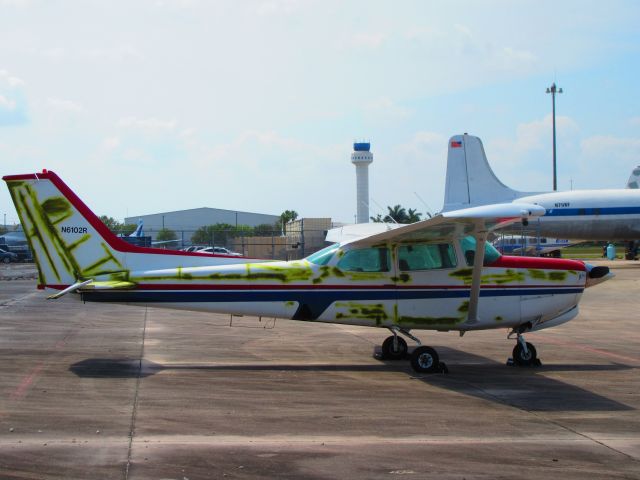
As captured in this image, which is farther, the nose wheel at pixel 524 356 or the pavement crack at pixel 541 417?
the nose wheel at pixel 524 356

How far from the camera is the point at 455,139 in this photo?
142ft

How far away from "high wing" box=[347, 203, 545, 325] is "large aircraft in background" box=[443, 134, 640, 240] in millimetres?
30929

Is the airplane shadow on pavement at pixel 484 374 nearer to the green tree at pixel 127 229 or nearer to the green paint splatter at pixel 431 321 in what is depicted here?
the green paint splatter at pixel 431 321

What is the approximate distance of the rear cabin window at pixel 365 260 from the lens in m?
11.6

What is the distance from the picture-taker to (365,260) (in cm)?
1163

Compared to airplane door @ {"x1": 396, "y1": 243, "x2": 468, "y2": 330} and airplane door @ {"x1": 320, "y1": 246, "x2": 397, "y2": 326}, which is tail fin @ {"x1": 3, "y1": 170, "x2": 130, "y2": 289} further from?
airplane door @ {"x1": 396, "y1": 243, "x2": 468, "y2": 330}

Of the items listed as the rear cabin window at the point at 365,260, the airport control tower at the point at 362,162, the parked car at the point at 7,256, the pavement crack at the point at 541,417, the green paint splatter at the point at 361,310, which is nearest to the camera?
the pavement crack at the point at 541,417

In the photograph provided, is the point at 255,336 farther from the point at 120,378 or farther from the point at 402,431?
the point at 402,431

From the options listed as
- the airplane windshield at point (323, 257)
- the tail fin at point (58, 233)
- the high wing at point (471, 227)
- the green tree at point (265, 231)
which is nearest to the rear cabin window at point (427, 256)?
the high wing at point (471, 227)

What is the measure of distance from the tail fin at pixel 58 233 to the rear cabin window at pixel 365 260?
3.35 metres

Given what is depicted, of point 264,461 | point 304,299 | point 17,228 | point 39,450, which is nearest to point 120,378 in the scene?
point 304,299

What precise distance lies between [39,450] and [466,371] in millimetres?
6552

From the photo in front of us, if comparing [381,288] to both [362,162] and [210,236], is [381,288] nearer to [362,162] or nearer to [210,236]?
[210,236]

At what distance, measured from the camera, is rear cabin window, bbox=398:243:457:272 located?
11586 mm
